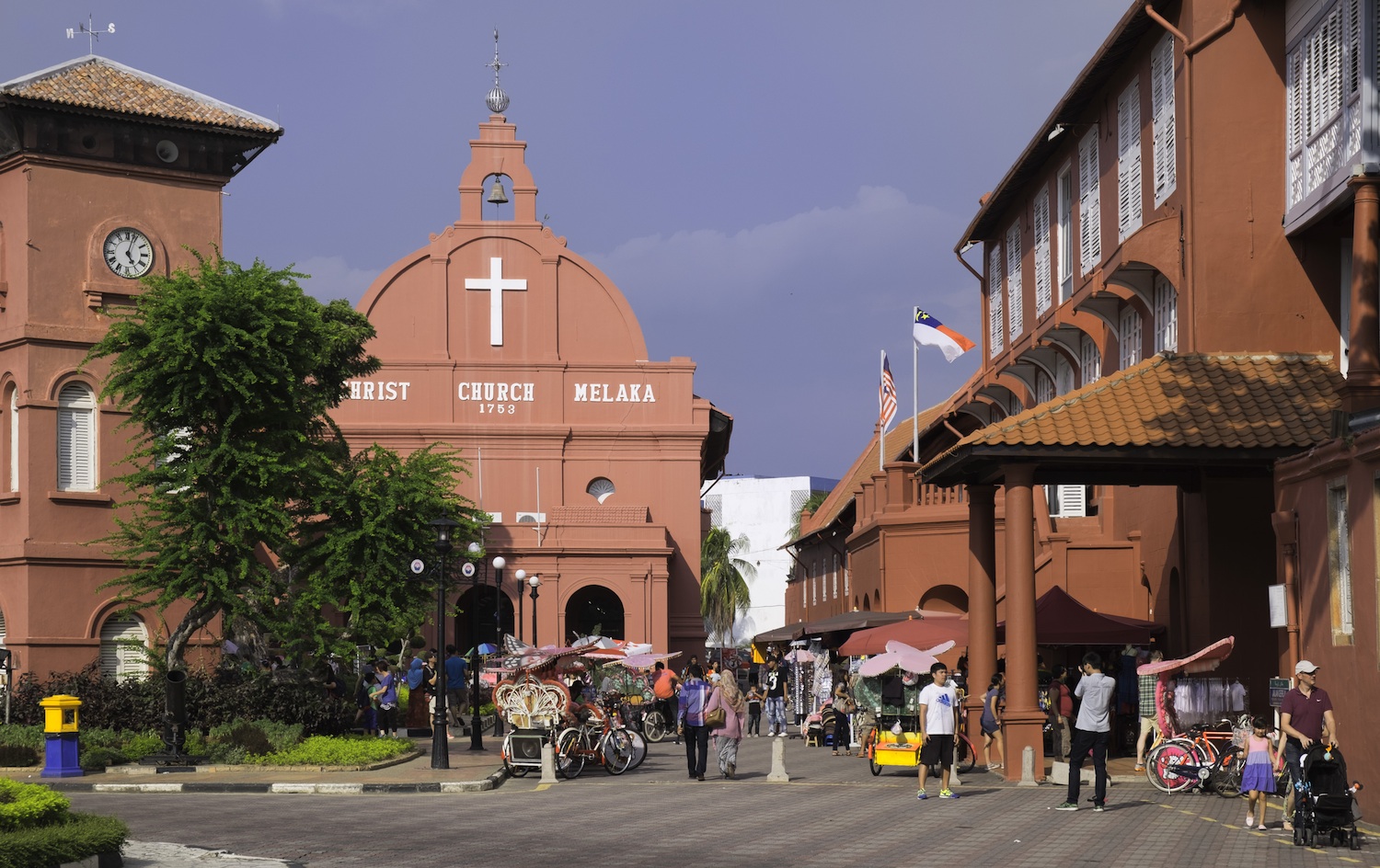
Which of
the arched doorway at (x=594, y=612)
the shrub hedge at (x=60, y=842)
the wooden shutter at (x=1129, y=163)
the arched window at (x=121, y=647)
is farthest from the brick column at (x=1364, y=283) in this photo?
the arched doorway at (x=594, y=612)

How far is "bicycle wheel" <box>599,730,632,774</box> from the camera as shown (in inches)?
982

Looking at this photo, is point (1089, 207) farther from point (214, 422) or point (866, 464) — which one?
point (866, 464)

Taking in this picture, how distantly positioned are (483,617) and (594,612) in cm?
345

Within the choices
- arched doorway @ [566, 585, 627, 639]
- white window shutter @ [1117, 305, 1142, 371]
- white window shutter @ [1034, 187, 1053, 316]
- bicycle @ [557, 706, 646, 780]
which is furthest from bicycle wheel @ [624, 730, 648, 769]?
arched doorway @ [566, 585, 627, 639]

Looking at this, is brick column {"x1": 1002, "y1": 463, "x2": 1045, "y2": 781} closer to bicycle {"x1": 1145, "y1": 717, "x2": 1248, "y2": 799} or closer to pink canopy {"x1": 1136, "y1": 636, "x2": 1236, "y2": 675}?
pink canopy {"x1": 1136, "y1": 636, "x2": 1236, "y2": 675}

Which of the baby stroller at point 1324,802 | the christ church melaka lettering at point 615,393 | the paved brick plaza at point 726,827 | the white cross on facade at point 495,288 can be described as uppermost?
the white cross on facade at point 495,288

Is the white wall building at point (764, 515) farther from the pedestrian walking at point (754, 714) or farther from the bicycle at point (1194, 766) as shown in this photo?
the bicycle at point (1194, 766)

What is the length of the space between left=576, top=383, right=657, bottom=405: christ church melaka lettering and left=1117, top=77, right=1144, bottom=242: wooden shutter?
25.3 m

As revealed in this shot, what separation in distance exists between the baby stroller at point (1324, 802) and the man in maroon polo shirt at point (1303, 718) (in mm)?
334

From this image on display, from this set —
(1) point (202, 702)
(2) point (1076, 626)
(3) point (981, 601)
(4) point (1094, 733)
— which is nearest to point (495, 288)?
(1) point (202, 702)

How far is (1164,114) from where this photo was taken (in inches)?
1059

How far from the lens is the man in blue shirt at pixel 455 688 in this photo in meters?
34.6

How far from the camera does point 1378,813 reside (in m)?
16.5

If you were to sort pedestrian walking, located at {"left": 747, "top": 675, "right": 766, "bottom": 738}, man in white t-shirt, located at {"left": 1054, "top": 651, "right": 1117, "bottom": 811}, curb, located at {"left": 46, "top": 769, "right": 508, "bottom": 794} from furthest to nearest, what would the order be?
1. pedestrian walking, located at {"left": 747, "top": 675, "right": 766, "bottom": 738}
2. curb, located at {"left": 46, "top": 769, "right": 508, "bottom": 794}
3. man in white t-shirt, located at {"left": 1054, "top": 651, "right": 1117, "bottom": 811}
